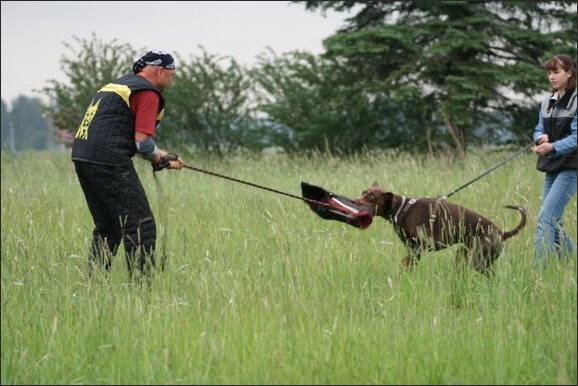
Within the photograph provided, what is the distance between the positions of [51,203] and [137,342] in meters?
6.32

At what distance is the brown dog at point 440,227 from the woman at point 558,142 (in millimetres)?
494

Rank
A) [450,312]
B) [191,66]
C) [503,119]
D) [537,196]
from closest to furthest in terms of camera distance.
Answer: [450,312]
[537,196]
[503,119]
[191,66]

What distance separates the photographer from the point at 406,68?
16406mm

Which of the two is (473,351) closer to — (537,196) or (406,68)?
(537,196)

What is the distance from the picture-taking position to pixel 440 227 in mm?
5660

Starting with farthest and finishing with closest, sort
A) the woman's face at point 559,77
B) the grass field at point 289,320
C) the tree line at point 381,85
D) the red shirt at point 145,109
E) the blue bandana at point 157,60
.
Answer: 1. the tree line at point 381,85
2. the woman's face at point 559,77
3. the blue bandana at point 157,60
4. the red shirt at point 145,109
5. the grass field at point 289,320

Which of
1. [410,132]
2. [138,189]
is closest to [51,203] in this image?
[138,189]

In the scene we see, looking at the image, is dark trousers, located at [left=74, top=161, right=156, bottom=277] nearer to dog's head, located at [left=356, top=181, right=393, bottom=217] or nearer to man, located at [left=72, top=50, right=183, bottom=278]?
man, located at [left=72, top=50, right=183, bottom=278]

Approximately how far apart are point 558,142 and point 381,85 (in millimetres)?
11037

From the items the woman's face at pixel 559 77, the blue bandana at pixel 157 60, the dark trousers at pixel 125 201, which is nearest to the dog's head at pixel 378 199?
the woman's face at pixel 559 77

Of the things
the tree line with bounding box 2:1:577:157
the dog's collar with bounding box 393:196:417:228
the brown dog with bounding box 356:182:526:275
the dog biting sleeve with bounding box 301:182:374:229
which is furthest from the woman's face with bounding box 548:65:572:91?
the tree line with bounding box 2:1:577:157

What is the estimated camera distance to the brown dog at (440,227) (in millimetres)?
5391

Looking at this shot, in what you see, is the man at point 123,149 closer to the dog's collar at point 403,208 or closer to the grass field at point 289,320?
the grass field at point 289,320

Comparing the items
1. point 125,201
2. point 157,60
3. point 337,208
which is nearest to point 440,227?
point 337,208
